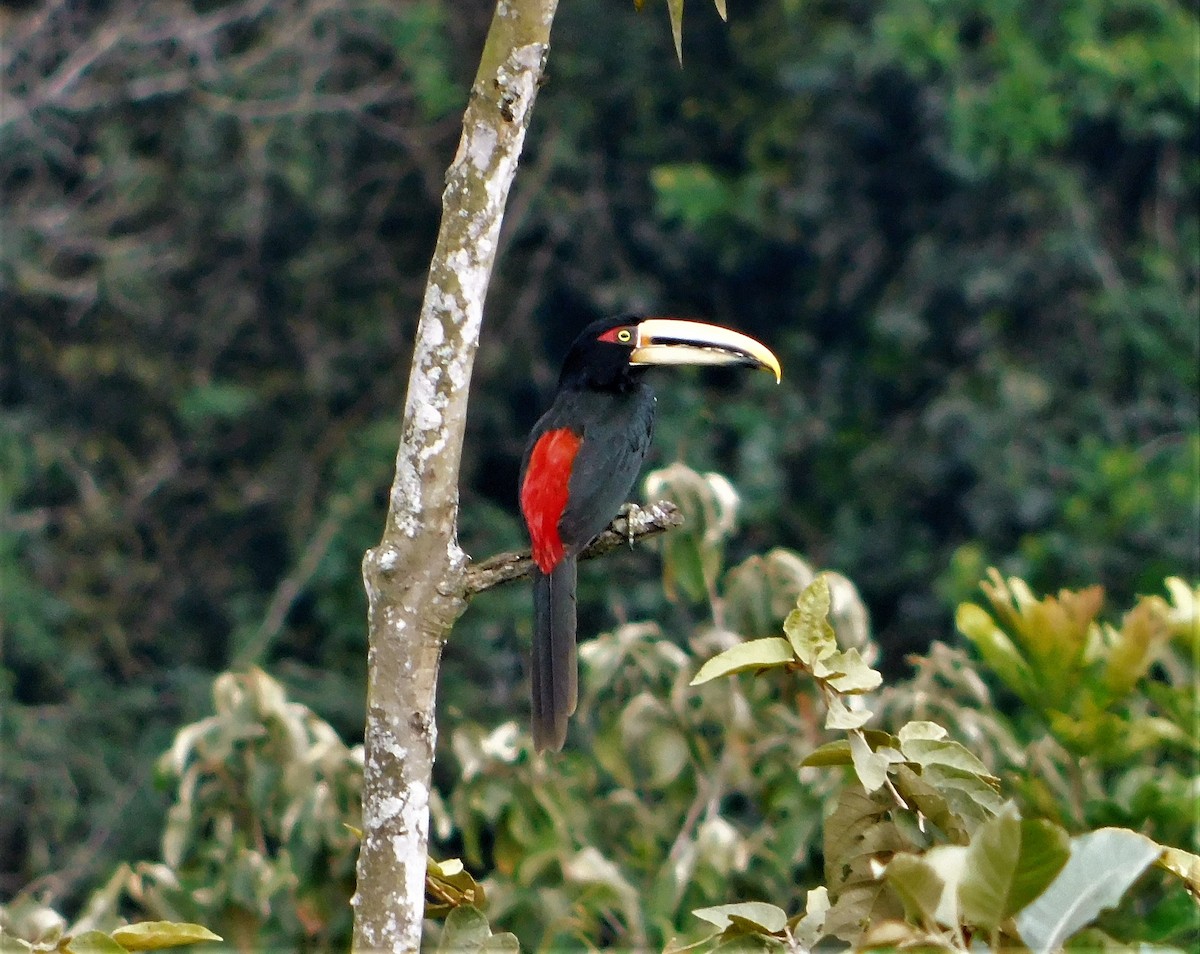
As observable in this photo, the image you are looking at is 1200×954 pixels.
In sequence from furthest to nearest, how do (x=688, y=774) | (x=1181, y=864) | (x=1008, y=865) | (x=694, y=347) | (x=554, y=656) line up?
(x=688, y=774), (x=694, y=347), (x=554, y=656), (x=1181, y=864), (x=1008, y=865)

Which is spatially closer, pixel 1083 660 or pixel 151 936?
pixel 151 936

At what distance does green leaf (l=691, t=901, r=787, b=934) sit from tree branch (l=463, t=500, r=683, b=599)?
473mm

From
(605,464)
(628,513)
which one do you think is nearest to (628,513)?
(628,513)

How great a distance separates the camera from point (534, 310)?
332 inches

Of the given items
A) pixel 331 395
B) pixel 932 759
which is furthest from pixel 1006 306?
pixel 932 759

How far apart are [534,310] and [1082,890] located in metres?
7.30

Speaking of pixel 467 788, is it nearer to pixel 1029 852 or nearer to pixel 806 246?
pixel 1029 852

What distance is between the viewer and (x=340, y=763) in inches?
132

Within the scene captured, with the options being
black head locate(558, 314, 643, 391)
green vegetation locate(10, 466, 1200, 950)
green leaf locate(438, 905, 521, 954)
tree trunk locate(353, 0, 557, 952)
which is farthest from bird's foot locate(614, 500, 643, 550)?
green leaf locate(438, 905, 521, 954)

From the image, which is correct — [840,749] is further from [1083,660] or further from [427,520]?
[1083,660]

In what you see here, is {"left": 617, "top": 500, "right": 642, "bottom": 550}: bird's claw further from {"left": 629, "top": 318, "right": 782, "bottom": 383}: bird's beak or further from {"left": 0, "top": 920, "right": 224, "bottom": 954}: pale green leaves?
{"left": 0, "top": 920, "right": 224, "bottom": 954}: pale green leaves

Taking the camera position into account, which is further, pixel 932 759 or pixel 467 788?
pixel 467 788

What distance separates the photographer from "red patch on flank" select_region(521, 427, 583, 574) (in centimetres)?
327

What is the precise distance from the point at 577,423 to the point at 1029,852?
2.42 metres
